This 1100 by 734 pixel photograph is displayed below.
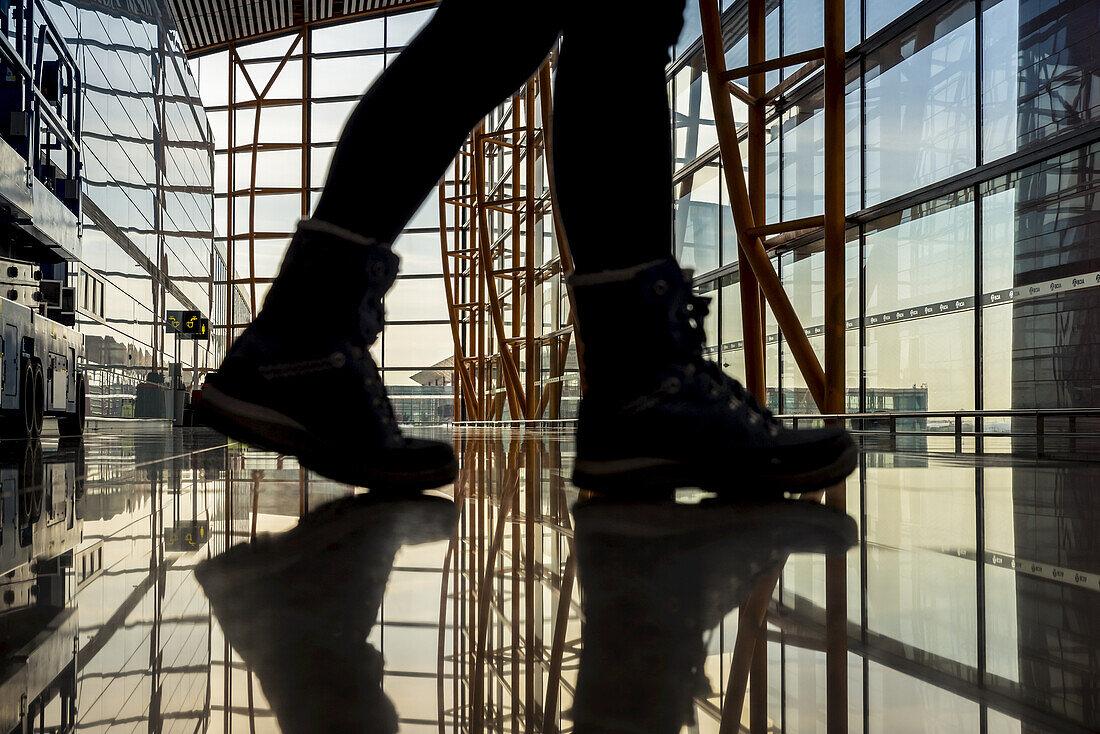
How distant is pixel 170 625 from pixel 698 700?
224 millimetres

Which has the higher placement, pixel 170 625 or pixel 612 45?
pixel 612 45

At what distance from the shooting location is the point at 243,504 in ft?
2.84

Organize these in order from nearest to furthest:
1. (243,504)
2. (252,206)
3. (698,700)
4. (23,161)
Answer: (698,700) → (243,504) → (23,161) → (252,206)

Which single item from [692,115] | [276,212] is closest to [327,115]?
[276,212]

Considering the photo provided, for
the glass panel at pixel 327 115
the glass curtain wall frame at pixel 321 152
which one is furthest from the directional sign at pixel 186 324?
the glass panel at pixel 327 115

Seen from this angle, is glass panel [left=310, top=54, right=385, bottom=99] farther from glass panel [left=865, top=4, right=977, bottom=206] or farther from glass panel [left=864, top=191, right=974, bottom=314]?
glass panel [left=864, top=191, right=974, bottom=314]

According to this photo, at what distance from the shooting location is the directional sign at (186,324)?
1269 centimetres

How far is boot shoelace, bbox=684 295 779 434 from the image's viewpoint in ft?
2.98

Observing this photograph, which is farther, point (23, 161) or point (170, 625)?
point (23, 161)

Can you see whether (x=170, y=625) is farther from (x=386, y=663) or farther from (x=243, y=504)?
(x=243, y=504)

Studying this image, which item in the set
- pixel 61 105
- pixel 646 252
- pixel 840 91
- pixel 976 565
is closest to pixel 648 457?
pixel 646 252

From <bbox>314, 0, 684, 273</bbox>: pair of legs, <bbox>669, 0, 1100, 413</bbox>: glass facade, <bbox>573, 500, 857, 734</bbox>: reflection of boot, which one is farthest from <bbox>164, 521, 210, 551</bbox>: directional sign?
<bbox>669, 0, 1100, 413</bbox>: glass facade

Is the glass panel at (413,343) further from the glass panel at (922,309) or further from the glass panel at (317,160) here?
the glass panel at (922,309)

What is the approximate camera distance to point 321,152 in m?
16.5
